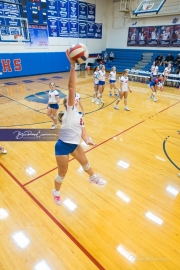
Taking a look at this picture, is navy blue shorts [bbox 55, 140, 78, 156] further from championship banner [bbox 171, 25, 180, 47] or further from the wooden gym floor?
championship banner [bbox 171, 25, 180, 47]

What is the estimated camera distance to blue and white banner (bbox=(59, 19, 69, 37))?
18156mm

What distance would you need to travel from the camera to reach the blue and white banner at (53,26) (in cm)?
1734

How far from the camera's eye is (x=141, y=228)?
125 inches

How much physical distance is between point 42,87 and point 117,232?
11.9 m

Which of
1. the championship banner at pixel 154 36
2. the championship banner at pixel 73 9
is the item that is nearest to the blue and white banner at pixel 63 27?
the championship banner at pixel 73 9

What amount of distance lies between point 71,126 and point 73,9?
66.2 ft

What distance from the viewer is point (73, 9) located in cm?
1852

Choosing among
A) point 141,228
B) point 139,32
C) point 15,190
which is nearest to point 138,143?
point 141,228

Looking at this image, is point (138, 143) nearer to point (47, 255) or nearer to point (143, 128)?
point (143, 128)

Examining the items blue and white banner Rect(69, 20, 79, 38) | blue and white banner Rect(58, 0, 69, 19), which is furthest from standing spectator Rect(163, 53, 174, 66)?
blue and white banner Rect(58, 0, 69, 19)

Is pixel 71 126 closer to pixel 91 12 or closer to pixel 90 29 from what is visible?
pixel 90 29

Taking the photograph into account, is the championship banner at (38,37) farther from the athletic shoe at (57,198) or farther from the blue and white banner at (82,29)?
the athletic shoe at (57,198)

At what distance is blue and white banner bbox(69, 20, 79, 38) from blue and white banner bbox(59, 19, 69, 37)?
1.27 feet

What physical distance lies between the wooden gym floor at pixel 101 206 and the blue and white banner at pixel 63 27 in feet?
49.8
